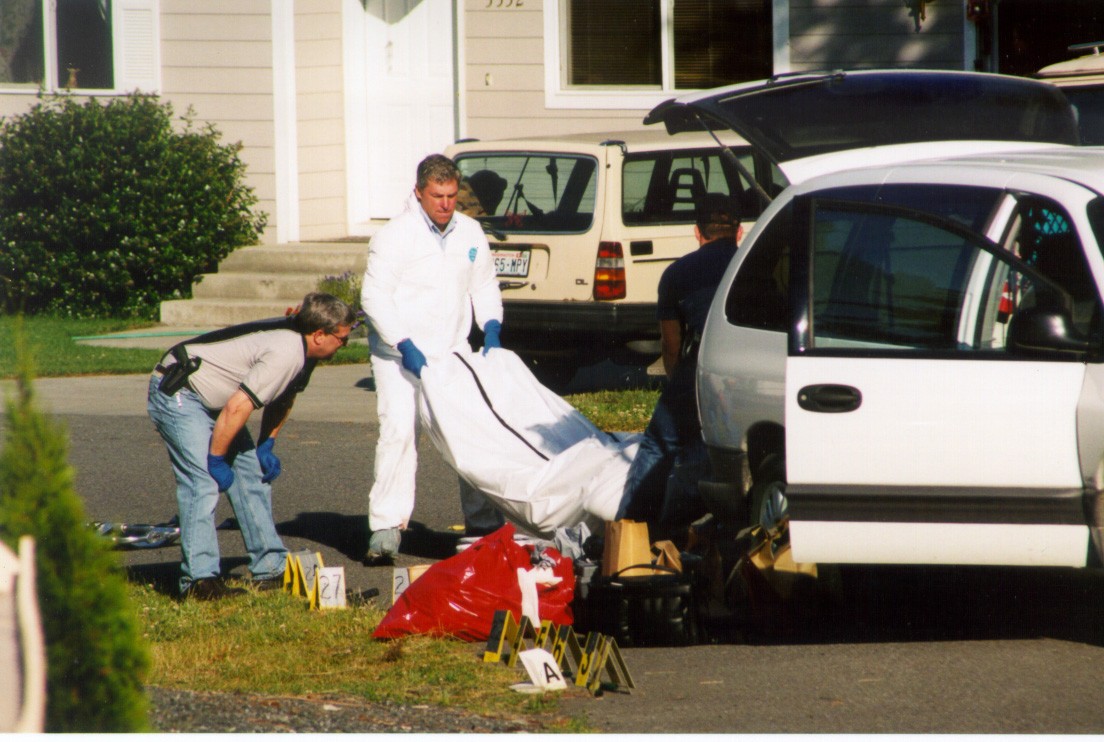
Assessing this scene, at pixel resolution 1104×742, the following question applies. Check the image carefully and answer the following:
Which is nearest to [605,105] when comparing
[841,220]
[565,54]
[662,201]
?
[565,54]

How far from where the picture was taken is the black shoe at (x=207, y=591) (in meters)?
6.52

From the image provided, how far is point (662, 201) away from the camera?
11.4m

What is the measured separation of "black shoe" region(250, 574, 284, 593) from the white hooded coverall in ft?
1.93

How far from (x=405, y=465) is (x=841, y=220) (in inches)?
109

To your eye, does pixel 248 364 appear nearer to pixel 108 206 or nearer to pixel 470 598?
pixel 470 598

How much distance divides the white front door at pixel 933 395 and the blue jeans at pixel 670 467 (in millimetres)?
1261

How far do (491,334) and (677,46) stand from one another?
10.00m

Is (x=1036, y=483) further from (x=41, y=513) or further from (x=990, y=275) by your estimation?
(x=41, y=513)

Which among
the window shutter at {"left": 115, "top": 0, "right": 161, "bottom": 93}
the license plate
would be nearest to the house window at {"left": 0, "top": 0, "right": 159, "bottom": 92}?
the window shutter at {"left": 115, "top": 0, "right": 161, "bottom": 93}

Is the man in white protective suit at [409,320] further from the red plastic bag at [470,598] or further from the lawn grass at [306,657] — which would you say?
the red plastic bag at [470,598]

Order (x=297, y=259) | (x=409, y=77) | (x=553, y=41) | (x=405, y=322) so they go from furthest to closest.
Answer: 1. (x=409, y=77)
2. (x=553, y=41)
3. (x=297, y=259)
4. (x=405, y=322)

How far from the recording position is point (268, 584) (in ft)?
22.5

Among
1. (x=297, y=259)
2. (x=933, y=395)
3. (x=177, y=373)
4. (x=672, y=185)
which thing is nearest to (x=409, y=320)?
(x=177, y=373)

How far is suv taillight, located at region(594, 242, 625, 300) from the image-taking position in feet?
36.6
